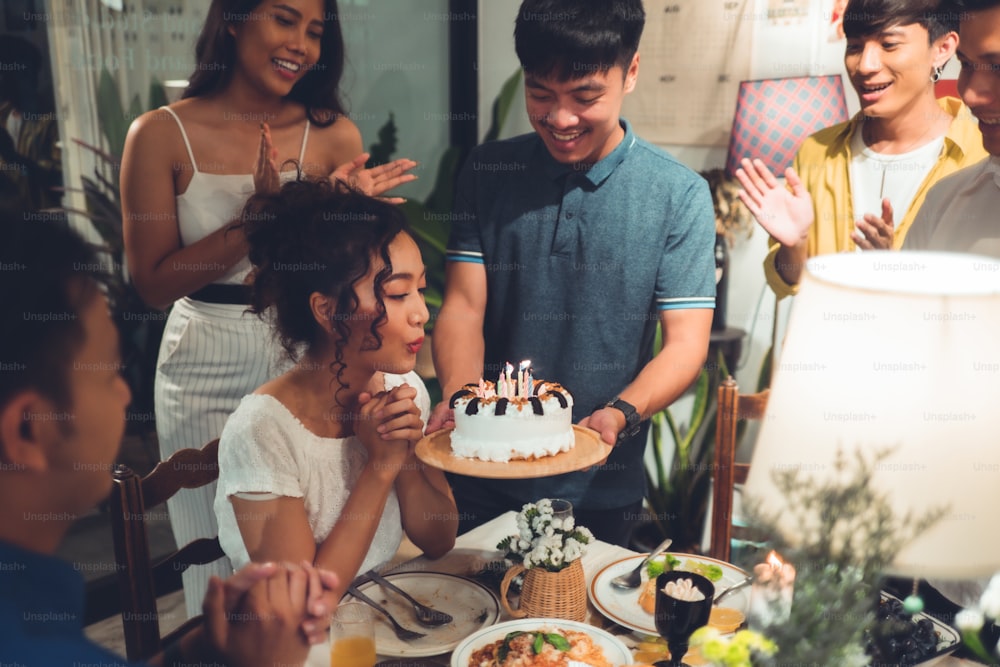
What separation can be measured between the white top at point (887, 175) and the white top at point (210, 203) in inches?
66.7

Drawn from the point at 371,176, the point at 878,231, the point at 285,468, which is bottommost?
the point at 285,468

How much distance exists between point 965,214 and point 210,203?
1.74 m

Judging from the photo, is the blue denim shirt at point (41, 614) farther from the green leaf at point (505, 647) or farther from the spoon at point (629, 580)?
the spoon at point (629, 580)

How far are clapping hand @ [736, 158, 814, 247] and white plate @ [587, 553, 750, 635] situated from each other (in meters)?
1.05

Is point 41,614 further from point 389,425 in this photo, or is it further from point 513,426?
point 513,426

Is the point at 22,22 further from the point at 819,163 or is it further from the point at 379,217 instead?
the point at 819,163

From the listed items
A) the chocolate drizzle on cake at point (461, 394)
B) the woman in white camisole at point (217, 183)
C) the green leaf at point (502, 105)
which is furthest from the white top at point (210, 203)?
the green leaf at point (502, 105)

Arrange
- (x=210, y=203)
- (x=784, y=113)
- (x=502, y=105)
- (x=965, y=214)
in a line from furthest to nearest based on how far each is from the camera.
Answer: (x=502, y=105)
(x=784, y=113)
(x=210, y=203)
(x=965, y=214)

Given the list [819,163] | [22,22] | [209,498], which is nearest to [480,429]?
[209,498]

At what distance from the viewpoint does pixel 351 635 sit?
1.25 m

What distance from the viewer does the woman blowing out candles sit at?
1527 millimetres

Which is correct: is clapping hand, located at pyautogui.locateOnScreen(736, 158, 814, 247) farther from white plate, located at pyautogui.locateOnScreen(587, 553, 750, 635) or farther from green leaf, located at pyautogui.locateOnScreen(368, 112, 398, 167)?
green leaf, located at pyautogui.locateOnScreen(368, 112, 398, 167)

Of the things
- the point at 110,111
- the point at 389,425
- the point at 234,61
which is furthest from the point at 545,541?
the point at 110,111

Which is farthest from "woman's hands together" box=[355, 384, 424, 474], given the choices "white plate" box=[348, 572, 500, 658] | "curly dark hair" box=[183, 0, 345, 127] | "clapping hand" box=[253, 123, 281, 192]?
"curly dark hair" box=[183, 0, 345, 127]
